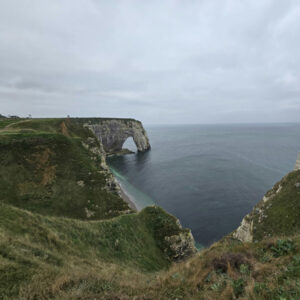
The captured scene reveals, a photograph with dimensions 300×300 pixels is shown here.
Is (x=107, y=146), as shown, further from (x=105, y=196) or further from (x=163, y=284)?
(x=163, y=284)

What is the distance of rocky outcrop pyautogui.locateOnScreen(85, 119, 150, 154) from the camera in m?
104

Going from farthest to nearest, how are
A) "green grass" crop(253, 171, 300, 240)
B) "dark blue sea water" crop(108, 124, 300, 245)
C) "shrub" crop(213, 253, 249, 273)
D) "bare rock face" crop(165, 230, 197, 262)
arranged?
"dark blue sea water" crop(108, 124, 300, 245)
"bare rock face" crop(165, 230, 197, 262)
"green grass" crop(253, 171, 300, 240)
"shrub" crop(213, 253, 249, 273)

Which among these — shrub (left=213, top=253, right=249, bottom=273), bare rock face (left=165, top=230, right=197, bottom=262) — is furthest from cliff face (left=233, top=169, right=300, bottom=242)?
shrub (left=213, top=253, right=249, bottom=273)

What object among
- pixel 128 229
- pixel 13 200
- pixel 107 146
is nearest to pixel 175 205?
pixel 128 229

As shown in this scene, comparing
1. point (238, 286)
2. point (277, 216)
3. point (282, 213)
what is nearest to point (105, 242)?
point (238, 286)

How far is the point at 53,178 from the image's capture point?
3253cm

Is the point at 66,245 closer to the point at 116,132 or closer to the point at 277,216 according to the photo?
the point at 277,216

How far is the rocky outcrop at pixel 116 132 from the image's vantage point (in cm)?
10438

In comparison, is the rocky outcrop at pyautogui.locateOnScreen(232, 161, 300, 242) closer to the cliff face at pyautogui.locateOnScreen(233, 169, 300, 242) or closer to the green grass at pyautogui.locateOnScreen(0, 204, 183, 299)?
the cliff face at pyautogui.locateOnScreen(233, 169, 300, 242)

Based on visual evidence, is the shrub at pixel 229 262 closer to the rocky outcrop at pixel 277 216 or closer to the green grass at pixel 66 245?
the green grass at pixel 66 245

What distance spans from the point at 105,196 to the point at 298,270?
30.0m

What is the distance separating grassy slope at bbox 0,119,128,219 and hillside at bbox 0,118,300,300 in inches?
7.1

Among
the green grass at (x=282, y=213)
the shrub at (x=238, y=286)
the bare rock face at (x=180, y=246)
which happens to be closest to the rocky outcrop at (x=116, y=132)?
the bare rock face at (x=180, y=246)

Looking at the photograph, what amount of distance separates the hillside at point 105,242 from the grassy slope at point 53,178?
180 mm
